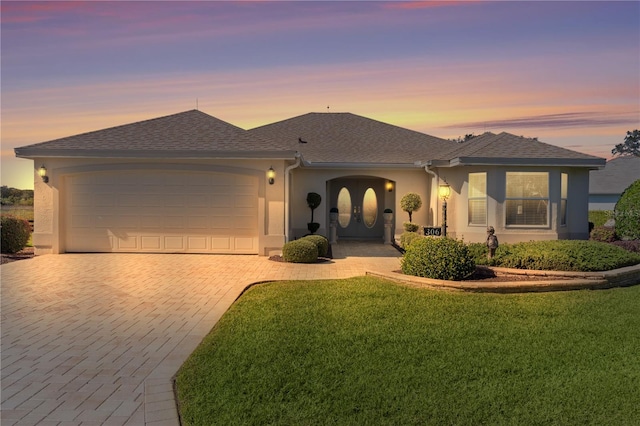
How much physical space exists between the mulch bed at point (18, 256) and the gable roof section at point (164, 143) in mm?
3152

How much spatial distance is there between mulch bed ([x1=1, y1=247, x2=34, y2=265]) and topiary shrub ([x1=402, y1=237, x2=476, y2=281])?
1165cm

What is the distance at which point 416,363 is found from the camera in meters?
5.17

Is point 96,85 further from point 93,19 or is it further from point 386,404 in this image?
point 386,404

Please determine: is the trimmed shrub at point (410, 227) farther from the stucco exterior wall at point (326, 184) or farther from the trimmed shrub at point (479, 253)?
the trimmed shrub at point (479, 253)

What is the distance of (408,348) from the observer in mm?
5648

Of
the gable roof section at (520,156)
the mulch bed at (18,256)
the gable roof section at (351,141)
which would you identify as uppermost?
the gable roof section at (351,141)

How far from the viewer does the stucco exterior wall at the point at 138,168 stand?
14039 millimetres

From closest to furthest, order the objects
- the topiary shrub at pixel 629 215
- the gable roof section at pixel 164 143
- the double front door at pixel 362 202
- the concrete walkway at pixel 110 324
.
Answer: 1. the concrete walkway at pixel 110 324
2. the gable roof section at pixel 164 143
3. the topiary shrub at pixel 629 215
4. the double front door at pixel 362 202

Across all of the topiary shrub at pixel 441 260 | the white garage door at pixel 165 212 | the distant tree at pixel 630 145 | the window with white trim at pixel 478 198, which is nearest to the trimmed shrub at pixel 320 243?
the white garage door at pixel 165 212

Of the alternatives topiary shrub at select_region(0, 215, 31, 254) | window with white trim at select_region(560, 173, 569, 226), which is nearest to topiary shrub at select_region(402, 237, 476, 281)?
window with white trim at select_region(560, 173, 569, 226)

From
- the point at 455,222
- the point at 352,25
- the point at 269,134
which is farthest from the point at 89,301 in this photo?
the point at 269,134

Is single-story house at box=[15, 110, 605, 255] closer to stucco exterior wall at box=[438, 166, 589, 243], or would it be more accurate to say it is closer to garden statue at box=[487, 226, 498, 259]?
stucco exterior wall at box=[438, 166, 589, 243]

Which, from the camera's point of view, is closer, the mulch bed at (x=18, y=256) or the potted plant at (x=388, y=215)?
the mulch bed at (x=18, y=256)

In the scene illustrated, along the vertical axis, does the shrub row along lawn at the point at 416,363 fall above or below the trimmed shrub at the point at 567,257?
below
